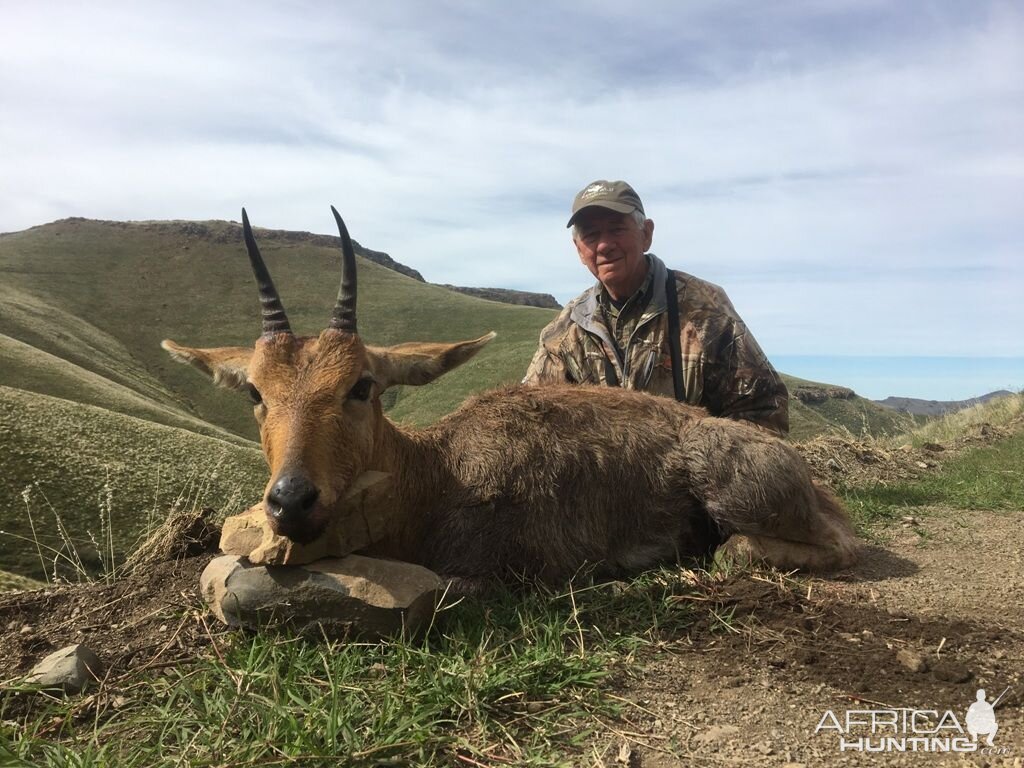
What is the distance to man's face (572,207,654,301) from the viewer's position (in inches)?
314

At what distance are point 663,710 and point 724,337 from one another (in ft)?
17.1

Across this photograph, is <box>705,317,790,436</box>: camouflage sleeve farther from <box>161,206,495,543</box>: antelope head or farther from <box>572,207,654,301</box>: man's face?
<box>161,206,495,543</box>: antelope head

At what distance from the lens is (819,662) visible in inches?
148

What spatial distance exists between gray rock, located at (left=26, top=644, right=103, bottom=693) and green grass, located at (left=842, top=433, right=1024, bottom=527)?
7.15 meters

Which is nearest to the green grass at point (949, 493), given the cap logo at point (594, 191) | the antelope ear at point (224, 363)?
the cap logo at point (594, 191)

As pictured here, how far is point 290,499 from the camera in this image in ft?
12.5

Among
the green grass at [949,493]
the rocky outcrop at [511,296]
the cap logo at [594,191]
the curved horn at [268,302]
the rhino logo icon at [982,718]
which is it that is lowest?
the rhino logo icon at [982,718]

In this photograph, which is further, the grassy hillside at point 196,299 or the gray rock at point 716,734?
the grassy hillside at point 196,299

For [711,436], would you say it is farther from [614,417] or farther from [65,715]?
[65,715]

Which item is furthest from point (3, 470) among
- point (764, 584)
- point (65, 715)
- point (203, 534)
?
point (764, 584)

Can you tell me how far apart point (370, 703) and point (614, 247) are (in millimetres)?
5895

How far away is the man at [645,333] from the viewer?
25.3 feet

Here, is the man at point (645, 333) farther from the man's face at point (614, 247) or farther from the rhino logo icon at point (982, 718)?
the rhino logo icon at point (982, 718)

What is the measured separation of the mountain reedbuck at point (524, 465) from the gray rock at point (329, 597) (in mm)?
386
